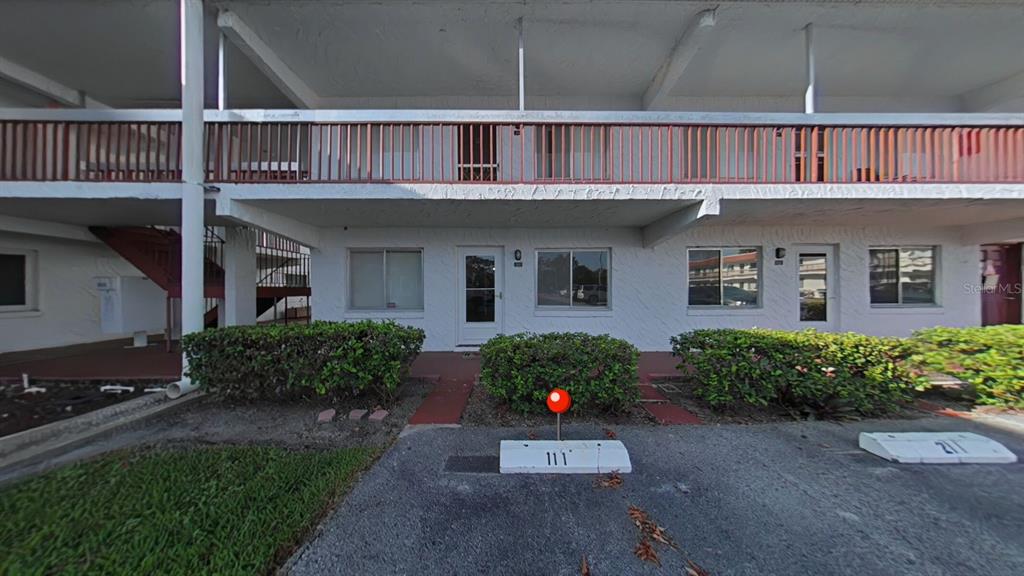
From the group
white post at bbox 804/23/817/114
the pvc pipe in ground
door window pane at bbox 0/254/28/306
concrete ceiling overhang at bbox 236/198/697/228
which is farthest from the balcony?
door window pane at bbox 0/254/28/306

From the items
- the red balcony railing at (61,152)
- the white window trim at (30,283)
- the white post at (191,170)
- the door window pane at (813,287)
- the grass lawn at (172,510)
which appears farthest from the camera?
the door window pane at (813,287)

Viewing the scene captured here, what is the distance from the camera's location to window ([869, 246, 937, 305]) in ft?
25.0

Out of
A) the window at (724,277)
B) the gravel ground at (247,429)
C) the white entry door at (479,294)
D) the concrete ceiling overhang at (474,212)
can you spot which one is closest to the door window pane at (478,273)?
the white entry door at (479,294)

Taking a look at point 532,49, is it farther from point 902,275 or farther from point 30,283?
point 30,283

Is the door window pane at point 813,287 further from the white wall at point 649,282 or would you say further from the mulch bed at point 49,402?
the mulch bed at point 49,402

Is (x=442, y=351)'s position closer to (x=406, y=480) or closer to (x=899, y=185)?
(x=406, y=480)

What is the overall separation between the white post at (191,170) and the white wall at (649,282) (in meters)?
2.44

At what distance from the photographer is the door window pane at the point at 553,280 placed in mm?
7617

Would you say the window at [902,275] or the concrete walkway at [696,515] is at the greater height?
the window at [902,275]

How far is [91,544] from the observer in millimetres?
2146

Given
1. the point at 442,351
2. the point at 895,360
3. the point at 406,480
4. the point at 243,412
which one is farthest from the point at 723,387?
the point at 243,412

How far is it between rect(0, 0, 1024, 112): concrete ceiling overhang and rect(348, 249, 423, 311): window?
3432 mm

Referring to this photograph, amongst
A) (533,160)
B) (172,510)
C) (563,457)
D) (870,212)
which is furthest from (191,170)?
(870,212)

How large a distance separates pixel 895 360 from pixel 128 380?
10634mm
